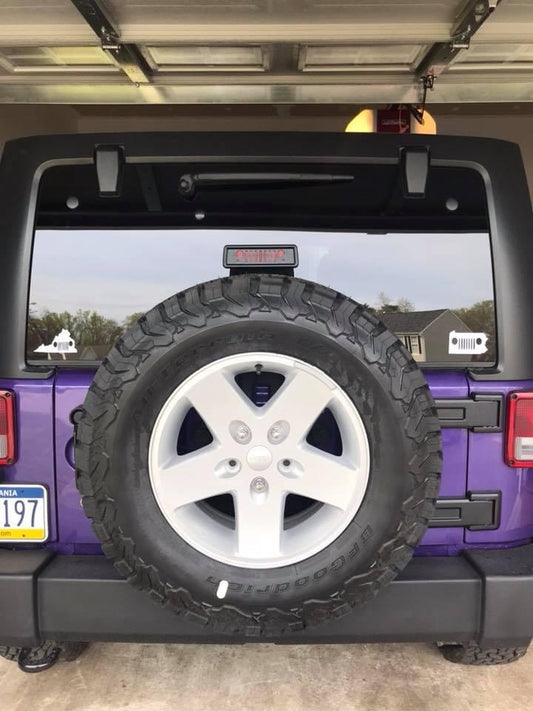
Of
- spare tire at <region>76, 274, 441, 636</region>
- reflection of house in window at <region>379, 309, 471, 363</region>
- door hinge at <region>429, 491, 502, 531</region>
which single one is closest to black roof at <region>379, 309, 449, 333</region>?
reflection of house in window at <region>379, 309, 471, 363</region>

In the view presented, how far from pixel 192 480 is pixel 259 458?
19cm

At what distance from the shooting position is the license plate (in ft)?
5.62

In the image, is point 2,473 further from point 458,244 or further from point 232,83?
point 232,83

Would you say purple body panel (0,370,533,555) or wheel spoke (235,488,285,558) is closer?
wheel spoke (235,488,285,558)

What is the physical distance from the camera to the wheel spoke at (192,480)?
4.87 feet

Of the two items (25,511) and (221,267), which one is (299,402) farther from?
(25,511)

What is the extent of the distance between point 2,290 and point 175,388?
685 millimetres

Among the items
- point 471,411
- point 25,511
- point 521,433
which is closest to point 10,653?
point 25,511

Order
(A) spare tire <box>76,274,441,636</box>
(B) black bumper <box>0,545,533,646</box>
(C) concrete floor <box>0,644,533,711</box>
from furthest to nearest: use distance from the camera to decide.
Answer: (C) concrete floor <box>0,644,533,711</box>
(B) black bumper <box>0,545,533,646</box>
(A) spare tire <box>76,274,441,636</box>

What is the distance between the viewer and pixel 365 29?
1.81m

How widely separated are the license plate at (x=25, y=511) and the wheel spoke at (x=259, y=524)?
65 cm

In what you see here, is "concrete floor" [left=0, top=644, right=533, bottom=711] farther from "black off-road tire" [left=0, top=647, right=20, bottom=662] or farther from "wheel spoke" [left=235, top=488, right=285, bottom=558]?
"wheel spoke" [left=235, top=488, right=285, bottom=558]

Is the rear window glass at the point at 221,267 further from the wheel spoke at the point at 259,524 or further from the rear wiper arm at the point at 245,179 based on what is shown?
the wheel spoke at the point at 259,524

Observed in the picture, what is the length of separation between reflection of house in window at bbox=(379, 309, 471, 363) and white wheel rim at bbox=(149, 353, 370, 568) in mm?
401
